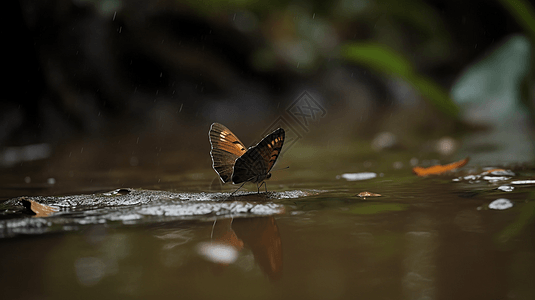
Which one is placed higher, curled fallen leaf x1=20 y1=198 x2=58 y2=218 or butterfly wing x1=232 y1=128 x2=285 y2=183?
butterfly wing x1=232 y1=128 x2=285 y2=183

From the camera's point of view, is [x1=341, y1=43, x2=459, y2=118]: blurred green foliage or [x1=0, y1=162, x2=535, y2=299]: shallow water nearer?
[x1=0, y1=162, x2=535, y2=299]: shallow water

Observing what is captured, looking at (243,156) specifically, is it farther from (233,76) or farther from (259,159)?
(233,76)

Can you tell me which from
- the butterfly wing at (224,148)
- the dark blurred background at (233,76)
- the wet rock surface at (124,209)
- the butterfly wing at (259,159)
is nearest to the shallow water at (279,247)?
the wet rock surface at (124,209)

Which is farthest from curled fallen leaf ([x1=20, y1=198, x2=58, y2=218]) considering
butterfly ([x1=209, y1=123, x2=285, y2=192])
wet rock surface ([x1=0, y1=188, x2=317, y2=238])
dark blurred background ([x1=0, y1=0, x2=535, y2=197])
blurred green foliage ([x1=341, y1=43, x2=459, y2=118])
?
blurred green foliage ([x1=341, y1=43, x2=459, y2=118])

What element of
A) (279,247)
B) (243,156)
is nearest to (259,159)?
(243,156)

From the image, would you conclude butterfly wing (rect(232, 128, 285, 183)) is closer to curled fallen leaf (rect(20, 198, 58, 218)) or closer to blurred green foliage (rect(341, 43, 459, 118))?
curled fallen leaf (rect(20, 198, 58, 218))

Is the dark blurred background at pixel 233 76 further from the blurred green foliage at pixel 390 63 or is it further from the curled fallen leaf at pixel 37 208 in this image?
the curled fallen leaf at pixel 37 208
